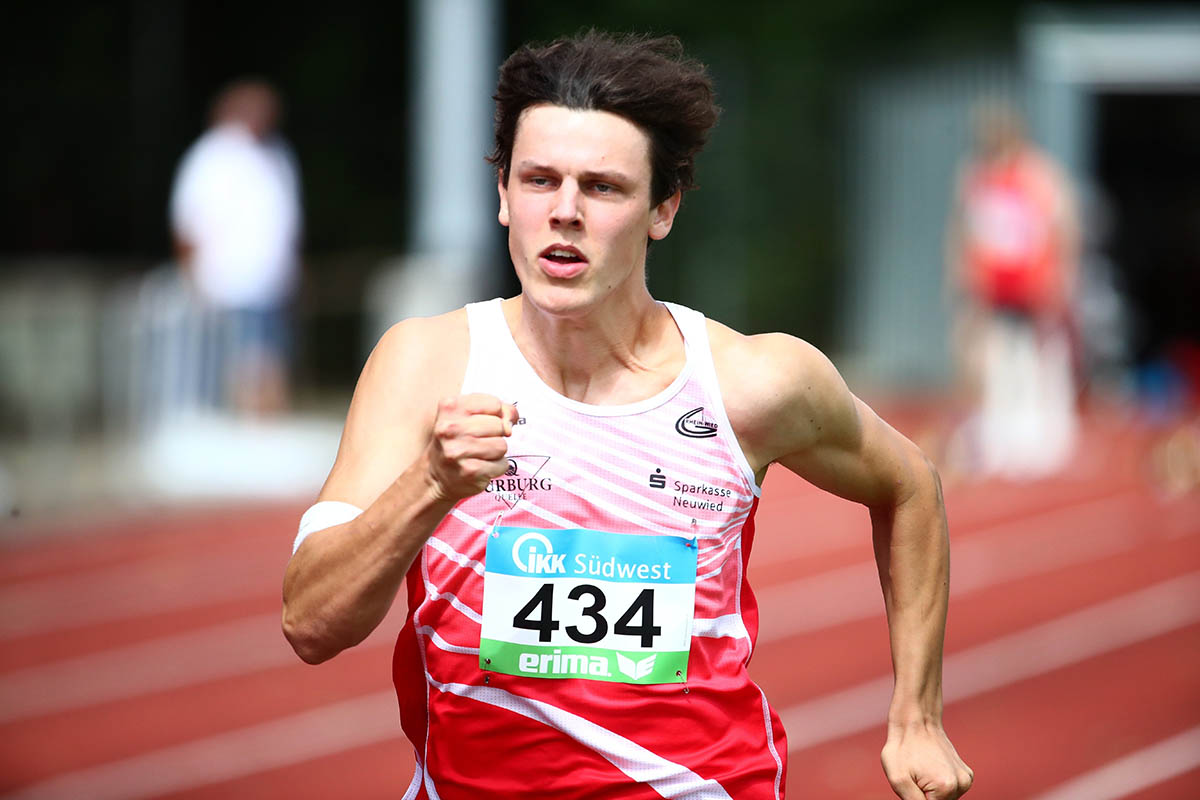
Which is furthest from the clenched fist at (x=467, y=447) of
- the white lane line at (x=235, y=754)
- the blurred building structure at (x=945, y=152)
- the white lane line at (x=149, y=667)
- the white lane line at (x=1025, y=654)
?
the blurred building structure at (x=945, y=152)

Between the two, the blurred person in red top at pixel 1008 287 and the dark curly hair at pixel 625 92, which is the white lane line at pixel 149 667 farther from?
the blurred person in red top at pixel 1008 287

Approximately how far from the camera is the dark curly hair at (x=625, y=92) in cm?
284

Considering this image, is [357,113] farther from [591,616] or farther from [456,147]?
[591,616]

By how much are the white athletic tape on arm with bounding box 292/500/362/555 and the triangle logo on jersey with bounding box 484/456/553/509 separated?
0.24 meters

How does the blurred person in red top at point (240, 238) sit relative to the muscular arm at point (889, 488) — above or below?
below

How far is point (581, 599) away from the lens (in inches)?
115

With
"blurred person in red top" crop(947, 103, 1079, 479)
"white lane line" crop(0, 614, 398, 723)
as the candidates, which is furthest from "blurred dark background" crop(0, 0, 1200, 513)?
"white lane line" crop(0, 614, 398, 723)

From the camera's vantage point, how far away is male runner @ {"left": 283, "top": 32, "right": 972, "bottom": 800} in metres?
2.84

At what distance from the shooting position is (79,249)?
52.7 feet

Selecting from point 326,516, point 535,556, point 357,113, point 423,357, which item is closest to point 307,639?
point 326,516

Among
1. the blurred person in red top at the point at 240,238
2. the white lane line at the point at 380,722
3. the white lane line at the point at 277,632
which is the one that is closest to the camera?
the white lane line at the point at 380,722

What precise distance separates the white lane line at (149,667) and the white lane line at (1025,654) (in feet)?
7.42

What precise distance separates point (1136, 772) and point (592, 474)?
421cm

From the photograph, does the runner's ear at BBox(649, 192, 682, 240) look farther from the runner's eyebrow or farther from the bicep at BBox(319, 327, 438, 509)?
the bicep at BBox(319, 327, 438, 509)
